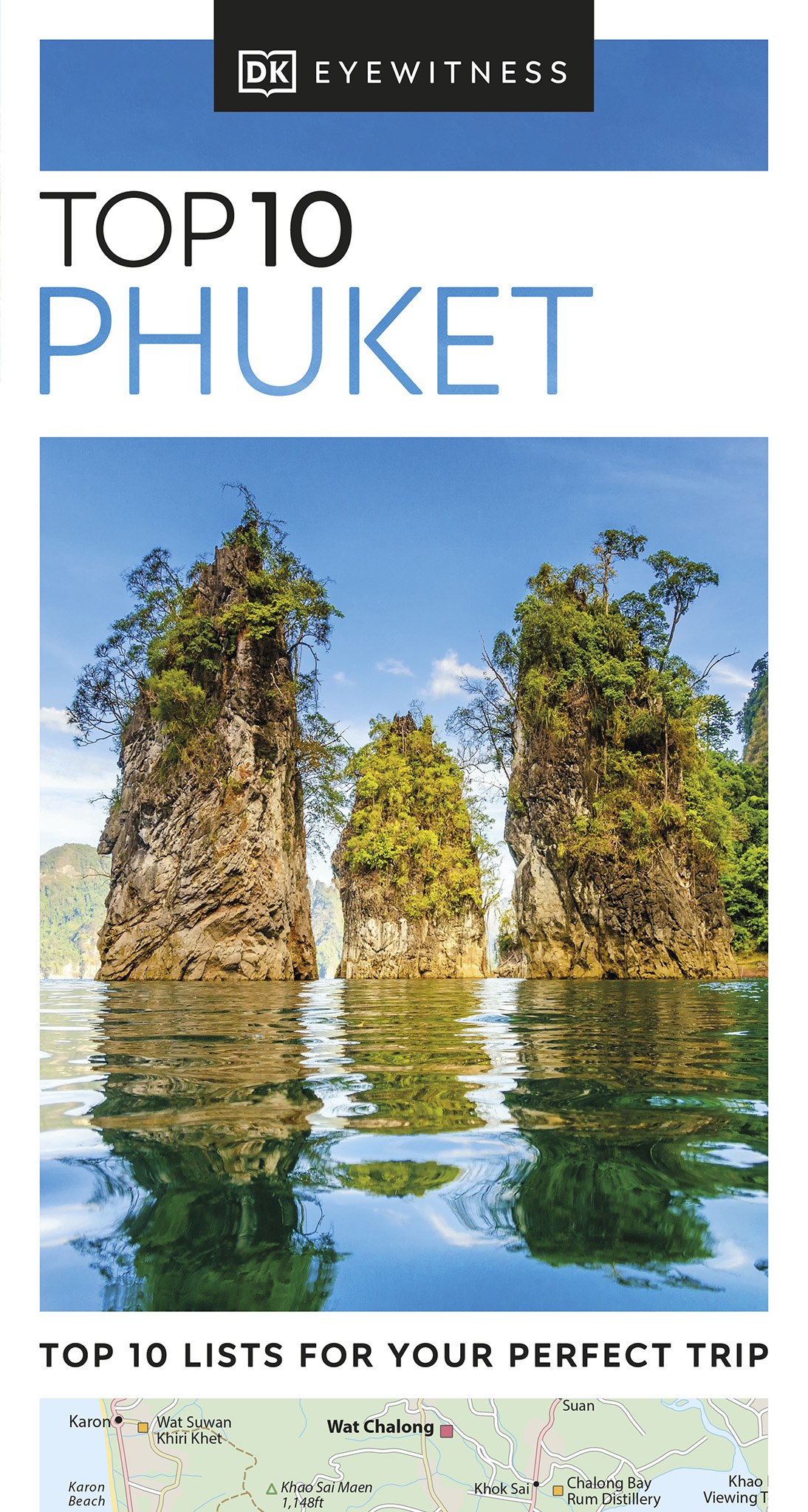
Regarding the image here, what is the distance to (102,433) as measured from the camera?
6434 mm

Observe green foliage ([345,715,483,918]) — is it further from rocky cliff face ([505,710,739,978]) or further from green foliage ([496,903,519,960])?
rocky cliff face ([505,710,739,978])

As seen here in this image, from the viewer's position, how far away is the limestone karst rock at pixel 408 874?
37.7 metres

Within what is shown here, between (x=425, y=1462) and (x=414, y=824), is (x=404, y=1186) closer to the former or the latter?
(x=425, y=1462)

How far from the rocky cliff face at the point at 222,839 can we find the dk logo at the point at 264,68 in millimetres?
19379

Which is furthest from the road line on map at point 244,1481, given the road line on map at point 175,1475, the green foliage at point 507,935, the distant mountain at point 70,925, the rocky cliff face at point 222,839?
the distant mountain at point 70,925

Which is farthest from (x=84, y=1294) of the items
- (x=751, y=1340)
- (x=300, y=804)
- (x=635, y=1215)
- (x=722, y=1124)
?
(x=300, y=804)

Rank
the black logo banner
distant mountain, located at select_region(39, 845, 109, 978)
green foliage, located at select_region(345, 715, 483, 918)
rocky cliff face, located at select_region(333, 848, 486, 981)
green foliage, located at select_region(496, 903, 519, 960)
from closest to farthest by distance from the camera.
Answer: the black logo banner → green foliage, located at select_region(496, 903, 519, 960) → rocky cliff face, located at select_region(333, 848, 486, 981) → green foliage, located at select_region(345, 715, 483, 918) → distant mountain, located at select_region(39, 845, 109, 978)

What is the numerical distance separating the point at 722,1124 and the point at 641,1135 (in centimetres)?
47

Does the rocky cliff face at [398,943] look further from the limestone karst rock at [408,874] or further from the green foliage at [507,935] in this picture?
the green foliage at [507,935]

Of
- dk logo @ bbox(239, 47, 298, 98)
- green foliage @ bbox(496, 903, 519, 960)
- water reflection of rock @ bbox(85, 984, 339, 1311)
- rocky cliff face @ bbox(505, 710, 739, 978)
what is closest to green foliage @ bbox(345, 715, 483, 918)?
green foliage @ bbox(496, 903, 519, 960)

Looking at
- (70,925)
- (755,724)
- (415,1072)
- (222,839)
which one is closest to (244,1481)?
(415,1072)

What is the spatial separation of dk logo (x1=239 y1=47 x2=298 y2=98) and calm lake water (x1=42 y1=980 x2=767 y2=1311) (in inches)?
224

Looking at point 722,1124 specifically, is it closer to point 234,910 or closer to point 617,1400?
point 617,1400

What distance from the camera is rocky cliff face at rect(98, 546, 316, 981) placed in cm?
2242
